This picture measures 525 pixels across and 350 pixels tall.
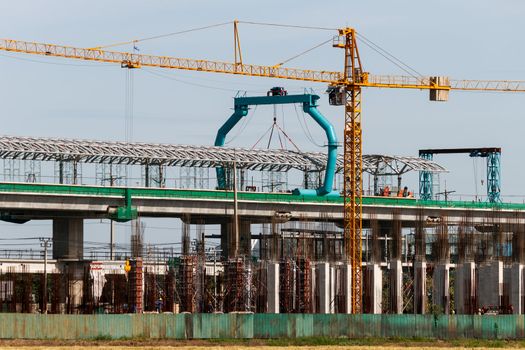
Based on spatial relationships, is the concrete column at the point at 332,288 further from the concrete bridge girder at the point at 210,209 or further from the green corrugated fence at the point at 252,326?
the green corrugated fence at the point at 252,326

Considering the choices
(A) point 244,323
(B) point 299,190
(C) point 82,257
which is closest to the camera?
(A) point 244,323

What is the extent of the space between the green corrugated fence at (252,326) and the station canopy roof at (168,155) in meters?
51.8

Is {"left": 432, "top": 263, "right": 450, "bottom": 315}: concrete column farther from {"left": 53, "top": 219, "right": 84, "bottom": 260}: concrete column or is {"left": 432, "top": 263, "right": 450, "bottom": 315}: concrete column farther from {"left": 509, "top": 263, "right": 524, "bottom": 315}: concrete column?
{"left": 53, "top": 219, "right": 84, "bottom": 260}: concrete column

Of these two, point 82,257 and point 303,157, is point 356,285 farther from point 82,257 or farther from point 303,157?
point 303,157

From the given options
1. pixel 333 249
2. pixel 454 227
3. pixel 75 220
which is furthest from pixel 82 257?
pixel 454 227

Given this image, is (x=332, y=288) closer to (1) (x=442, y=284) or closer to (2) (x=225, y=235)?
(1) (x=442, y=284)

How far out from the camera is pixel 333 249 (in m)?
113

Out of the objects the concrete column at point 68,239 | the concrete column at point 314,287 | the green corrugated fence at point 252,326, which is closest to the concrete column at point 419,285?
the concrete column at point 314,287

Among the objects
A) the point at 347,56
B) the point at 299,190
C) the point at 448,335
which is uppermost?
the point at 347,56

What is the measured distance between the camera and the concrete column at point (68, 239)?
12506 cm

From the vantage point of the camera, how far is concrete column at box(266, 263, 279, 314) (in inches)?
3959

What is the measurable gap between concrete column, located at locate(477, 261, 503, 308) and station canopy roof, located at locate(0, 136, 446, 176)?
40.2 metres

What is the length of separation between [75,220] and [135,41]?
102 ft

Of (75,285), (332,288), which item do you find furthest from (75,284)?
(332,288)
